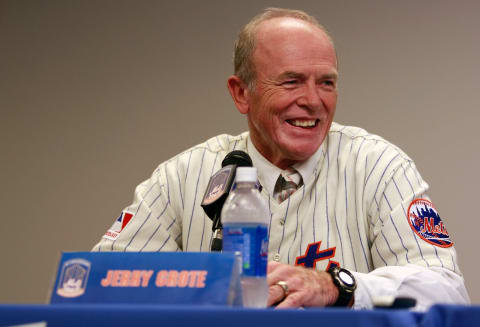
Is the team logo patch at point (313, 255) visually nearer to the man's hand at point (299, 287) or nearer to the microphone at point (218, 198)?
the man's hand at point (299, 287)

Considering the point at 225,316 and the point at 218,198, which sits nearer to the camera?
the point at 225,316

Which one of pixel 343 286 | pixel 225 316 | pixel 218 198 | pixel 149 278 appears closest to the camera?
pixel 225 316

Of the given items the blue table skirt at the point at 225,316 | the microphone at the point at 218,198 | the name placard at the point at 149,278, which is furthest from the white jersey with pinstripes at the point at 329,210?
the blue table skirt at the point at 225,316

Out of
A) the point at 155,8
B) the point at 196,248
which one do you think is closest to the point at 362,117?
the point at 155,8

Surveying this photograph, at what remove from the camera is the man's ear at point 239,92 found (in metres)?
2.37

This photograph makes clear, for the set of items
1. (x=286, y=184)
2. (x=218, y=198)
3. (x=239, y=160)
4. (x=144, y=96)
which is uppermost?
(x=144, y=96)

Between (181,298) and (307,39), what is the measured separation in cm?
123

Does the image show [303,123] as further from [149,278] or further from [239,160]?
[149,278]

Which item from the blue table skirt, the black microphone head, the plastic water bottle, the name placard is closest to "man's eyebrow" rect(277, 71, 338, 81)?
the black microphone head

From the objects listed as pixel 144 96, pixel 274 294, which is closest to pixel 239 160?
pixel 274 294

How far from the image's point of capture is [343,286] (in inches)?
60.2

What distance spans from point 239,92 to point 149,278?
1.33 metres

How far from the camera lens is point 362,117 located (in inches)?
135

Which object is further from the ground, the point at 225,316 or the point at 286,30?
the point at 286,30
